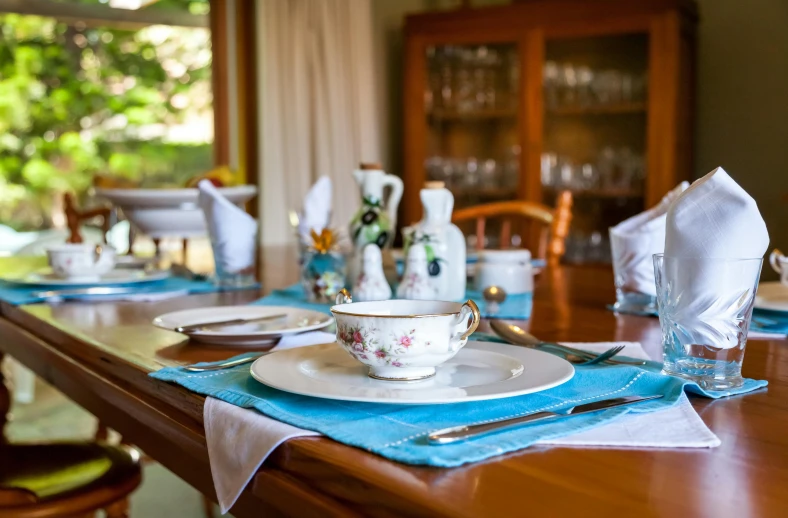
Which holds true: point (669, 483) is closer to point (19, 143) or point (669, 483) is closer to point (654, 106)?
point (654, 106)

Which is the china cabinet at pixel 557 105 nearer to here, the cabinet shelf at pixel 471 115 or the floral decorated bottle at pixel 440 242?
the cabinet shelf at pixel 471 115

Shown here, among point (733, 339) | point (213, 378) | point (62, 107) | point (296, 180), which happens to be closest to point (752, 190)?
point (296, 180)

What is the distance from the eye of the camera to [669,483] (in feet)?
1.60

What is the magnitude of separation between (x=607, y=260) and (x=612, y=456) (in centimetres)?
298

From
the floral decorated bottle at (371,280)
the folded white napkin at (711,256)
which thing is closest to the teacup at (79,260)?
the floral decorated bottle at (371,280)

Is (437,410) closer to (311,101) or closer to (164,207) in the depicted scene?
(164,207)

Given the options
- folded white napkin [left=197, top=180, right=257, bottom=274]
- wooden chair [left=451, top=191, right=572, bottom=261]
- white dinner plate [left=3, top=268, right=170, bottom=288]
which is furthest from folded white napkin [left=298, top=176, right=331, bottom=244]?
wooden chair [left=451, top=191, right=572, bottom=261]

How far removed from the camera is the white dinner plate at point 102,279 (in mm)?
1431

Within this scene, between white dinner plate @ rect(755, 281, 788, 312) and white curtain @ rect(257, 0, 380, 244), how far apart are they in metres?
2.59

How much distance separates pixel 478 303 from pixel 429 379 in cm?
55

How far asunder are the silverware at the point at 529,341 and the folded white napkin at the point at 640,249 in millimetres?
316

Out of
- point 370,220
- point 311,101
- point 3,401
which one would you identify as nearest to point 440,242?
point 370,220

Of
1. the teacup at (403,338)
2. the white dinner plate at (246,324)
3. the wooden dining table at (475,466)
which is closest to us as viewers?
the wooden dining table at (475,466)

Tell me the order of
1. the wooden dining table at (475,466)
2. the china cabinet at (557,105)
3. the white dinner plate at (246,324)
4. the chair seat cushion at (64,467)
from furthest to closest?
the china cabinet at (557,105) < the chair seat cushion at (64,467) < the white dinner plate at (246,324) < the wooden dining table at (475,466)
